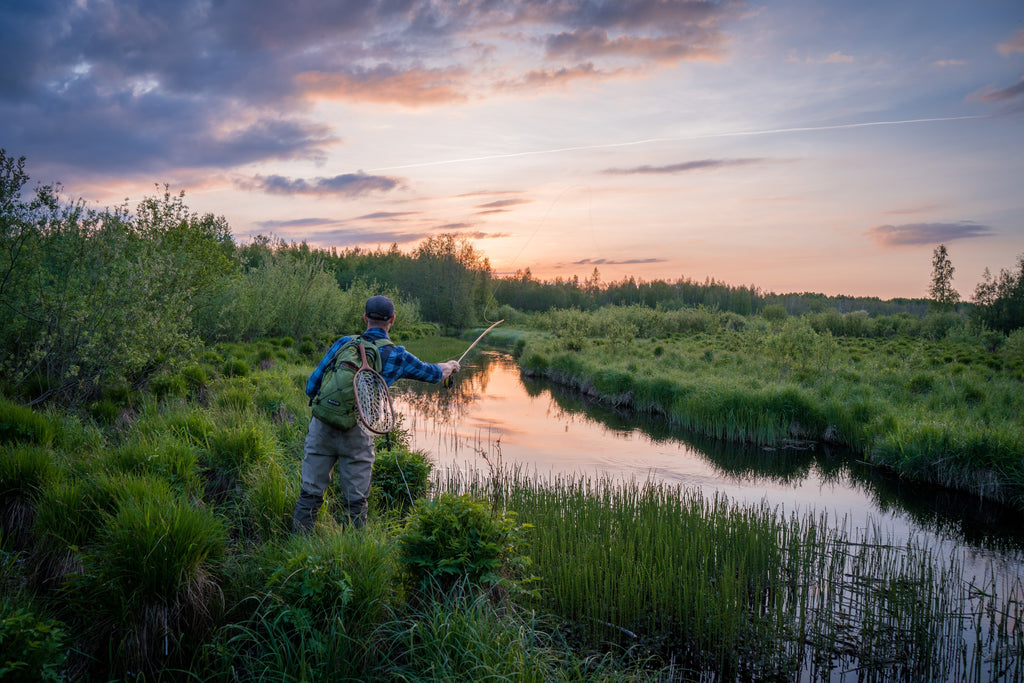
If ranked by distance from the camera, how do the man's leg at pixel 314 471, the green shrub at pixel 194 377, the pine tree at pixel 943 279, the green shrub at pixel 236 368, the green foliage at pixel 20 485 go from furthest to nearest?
the pine tree at pixel 943 279, the green shrub at pixel 236 368, the green shrub at pixel 194 377, the green foliage at pixel 20 485, the man's leg at pixel 314 471

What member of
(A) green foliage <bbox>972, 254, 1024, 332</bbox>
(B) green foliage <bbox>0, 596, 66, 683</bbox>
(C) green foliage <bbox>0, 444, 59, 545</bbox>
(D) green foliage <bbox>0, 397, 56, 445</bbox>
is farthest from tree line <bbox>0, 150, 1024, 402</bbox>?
(A) green foliage <bbox>972, 254, 1024, 332</bbox>

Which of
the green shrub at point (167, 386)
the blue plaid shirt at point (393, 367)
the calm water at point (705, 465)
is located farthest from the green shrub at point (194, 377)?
the blue plaid shirt at point (393, 367)

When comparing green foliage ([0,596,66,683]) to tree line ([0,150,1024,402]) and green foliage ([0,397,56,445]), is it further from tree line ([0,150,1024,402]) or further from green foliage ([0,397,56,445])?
tree line ([0,150,1024,402])

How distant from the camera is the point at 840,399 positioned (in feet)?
55.5

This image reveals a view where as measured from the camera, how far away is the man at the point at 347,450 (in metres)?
5.61

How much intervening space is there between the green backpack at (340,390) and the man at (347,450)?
9 centimetres

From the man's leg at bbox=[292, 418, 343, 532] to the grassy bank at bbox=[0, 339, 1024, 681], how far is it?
24 centimetres

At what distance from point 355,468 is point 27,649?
2.63m

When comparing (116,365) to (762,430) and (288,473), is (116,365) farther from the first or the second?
(762,430)

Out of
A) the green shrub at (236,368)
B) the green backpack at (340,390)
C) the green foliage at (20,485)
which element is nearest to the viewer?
the green backpack at (340,390)

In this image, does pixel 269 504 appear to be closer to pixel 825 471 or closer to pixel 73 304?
pixel 73 304

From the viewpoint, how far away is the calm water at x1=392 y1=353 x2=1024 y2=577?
1009cm

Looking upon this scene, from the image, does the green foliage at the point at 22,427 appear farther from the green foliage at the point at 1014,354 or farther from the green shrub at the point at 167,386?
the green foliage at the point at 1014,354

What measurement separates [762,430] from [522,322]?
53.8 metres
